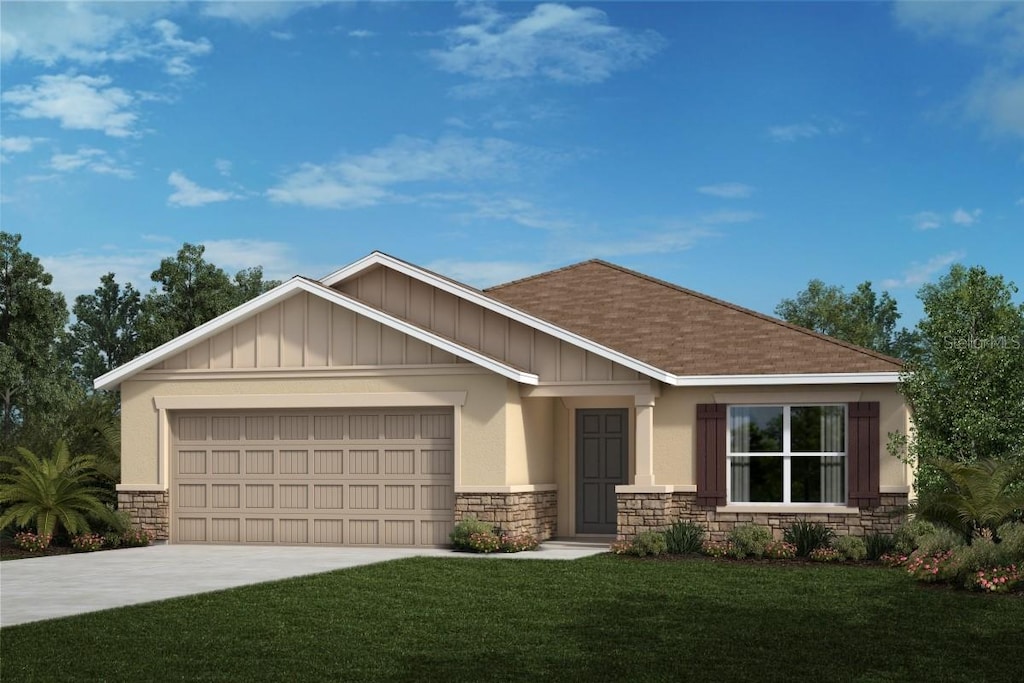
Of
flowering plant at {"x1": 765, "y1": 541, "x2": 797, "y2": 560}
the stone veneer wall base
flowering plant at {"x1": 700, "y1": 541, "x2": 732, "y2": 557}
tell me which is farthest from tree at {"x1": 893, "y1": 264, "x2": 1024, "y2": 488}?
flowering plant at {"x1": 700, "y1": 541, "x2": 732, "y2": 557}

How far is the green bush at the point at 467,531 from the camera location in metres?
19.8

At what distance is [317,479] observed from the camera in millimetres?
21281

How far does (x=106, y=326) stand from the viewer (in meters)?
55.5

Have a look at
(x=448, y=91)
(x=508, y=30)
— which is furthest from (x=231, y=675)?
(x=448, y=91)

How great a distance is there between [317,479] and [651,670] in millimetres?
11715

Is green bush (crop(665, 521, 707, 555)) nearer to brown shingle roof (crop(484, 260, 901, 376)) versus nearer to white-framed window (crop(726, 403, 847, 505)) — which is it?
white-framed window (crop(726, 403, 847, 505))

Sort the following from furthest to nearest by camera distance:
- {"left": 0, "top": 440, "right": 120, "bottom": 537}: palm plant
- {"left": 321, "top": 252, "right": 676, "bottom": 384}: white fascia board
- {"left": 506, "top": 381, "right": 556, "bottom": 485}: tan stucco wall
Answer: {"left": 0, "top": 440, "right": 120, "bottom": 537}: palm plant
{"left": 506, "top": 381, "right": 556, "bottom": 485}: tan stucco wall
{"left": 321, "top": 252, "right": 676, "bottom": 384}: white fascia board

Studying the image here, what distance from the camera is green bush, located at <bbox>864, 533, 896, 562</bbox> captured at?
18328 millimetres

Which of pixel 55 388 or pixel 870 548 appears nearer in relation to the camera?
pixel 870 548

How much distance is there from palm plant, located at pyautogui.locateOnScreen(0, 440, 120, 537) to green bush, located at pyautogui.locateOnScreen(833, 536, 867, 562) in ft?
39.3

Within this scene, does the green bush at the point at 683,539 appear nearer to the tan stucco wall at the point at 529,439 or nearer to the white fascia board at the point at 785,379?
the white fascia board at the point at 785,379

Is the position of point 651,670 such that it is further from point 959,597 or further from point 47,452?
point 47,452

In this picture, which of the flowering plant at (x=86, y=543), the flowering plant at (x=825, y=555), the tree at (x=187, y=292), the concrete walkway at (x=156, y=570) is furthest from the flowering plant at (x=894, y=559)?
the tree at (x=187, y=292)

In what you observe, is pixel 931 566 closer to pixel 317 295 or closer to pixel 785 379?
pixel 785 379
